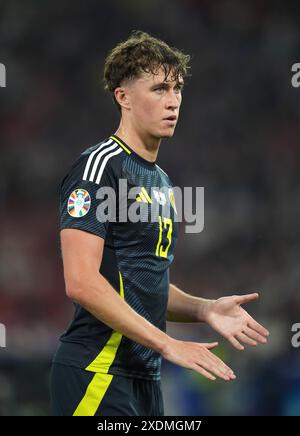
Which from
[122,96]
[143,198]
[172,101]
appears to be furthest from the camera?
[122,96]

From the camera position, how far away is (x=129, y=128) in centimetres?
359

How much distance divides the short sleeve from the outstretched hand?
2.13ft

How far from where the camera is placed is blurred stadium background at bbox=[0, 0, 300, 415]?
7.48 meters

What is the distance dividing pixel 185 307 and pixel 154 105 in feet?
3.31

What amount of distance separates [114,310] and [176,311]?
2.97 ft

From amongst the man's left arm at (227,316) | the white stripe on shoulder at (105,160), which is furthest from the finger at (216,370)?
the white stripe on shoulder at (105,160)

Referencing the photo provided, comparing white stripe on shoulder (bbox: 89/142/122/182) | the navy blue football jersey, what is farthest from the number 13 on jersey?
white stripe on shoulder (bbox: 89/142/122/182)

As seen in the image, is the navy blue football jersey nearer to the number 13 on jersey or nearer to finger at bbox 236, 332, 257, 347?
the number 13 on jersey

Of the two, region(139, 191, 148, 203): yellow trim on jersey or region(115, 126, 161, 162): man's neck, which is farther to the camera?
region(115, 126, 161, 162): man's neck

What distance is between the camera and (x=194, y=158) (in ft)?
29.1

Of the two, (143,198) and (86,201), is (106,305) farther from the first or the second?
(143,198)

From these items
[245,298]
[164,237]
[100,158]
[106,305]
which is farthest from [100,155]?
[245,298]
